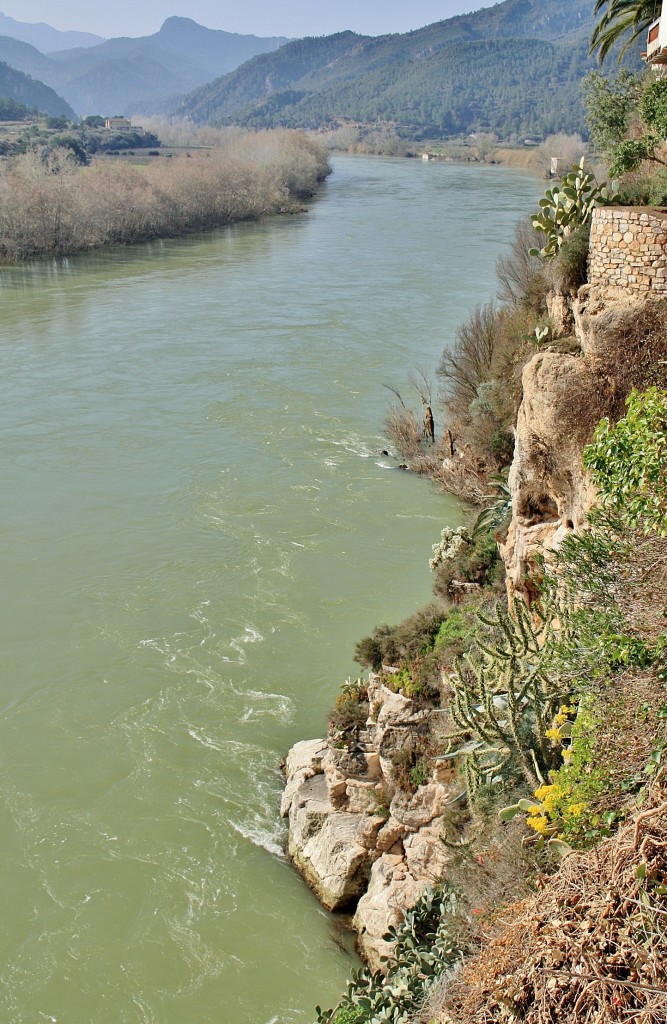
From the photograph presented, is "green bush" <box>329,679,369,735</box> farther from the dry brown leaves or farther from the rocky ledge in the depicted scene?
the dry brown leaves

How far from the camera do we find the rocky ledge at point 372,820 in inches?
360

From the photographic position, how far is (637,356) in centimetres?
941

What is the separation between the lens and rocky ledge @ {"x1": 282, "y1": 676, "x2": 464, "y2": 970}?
30.0 ft

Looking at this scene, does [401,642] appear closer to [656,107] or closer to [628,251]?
[628,251]

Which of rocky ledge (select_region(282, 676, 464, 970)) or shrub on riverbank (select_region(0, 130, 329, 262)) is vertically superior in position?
shrub on riverbank (select_region(0, 130, 329, 262))

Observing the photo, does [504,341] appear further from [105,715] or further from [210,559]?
[105,715]

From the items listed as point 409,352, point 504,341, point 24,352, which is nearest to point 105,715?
point 504,341

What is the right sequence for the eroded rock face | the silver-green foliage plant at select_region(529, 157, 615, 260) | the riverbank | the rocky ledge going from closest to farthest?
the riverbank → the rocky ledge → the eroded rock face → the silver-green foliage plant at select_region(529, 157, 615, 260)

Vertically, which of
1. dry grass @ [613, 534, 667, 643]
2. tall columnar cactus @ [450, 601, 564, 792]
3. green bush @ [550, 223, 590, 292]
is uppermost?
green bush @ [550, 223, 590, 292]

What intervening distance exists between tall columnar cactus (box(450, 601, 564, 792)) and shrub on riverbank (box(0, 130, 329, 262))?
145ft

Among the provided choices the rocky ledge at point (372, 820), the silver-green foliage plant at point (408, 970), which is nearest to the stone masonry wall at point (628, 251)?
the rocky ledge at point (372, 820)

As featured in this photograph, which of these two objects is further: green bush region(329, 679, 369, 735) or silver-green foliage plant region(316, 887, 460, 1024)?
green bush region(329, 679, 369, 735)

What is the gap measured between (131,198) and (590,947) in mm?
53639

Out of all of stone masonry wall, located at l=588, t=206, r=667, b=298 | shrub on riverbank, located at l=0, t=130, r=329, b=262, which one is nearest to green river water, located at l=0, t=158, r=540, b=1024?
stone masonry wall, located at l=588, t=206, r=667, b=298
